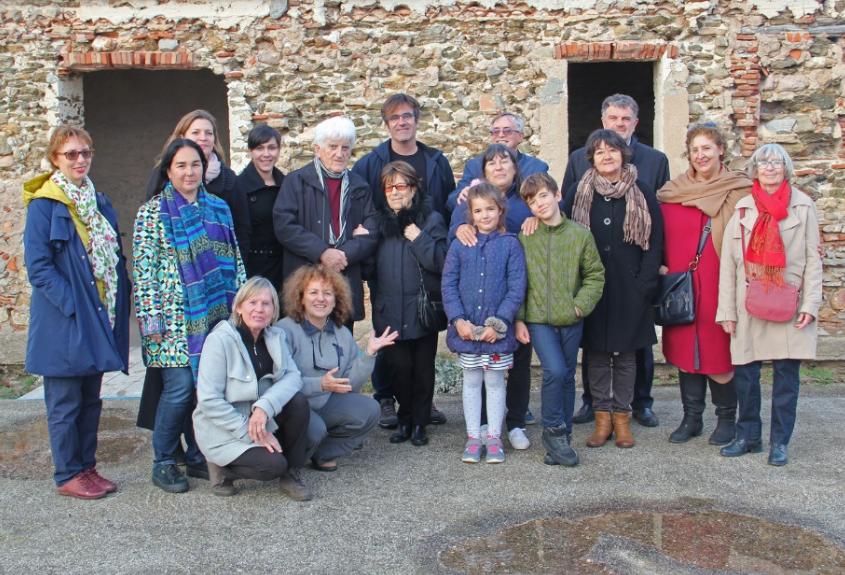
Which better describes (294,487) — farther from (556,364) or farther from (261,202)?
(261,202)

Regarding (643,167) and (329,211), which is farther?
(643,167)

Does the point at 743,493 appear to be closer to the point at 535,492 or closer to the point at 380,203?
the point at 535,492

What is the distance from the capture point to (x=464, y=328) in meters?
4.59

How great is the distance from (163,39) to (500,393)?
4.52 metres

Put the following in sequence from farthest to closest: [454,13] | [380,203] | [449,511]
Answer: [454,13] < [380,203] < [449,511]

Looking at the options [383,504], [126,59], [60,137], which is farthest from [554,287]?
[126,59]

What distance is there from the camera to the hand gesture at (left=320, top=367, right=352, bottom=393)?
175 inches

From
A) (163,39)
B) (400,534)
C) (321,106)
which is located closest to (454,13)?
(321,106)

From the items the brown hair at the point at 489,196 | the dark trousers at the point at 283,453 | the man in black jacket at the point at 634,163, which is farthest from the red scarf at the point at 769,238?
the dark trousers at the point at 283,453

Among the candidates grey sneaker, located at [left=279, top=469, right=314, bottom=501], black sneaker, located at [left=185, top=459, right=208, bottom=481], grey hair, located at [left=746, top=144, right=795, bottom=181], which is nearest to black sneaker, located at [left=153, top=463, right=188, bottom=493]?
black sneaker, located at [left=185, top=459, right=208, bottom=481]

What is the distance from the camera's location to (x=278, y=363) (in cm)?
425

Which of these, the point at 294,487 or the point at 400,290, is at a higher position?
the point at 400,290

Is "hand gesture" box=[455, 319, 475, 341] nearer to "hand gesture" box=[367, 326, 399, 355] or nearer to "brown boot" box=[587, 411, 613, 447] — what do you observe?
"hand gesture" box=[367, 326, 399, 355]

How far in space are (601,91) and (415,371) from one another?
7090 millimetres
